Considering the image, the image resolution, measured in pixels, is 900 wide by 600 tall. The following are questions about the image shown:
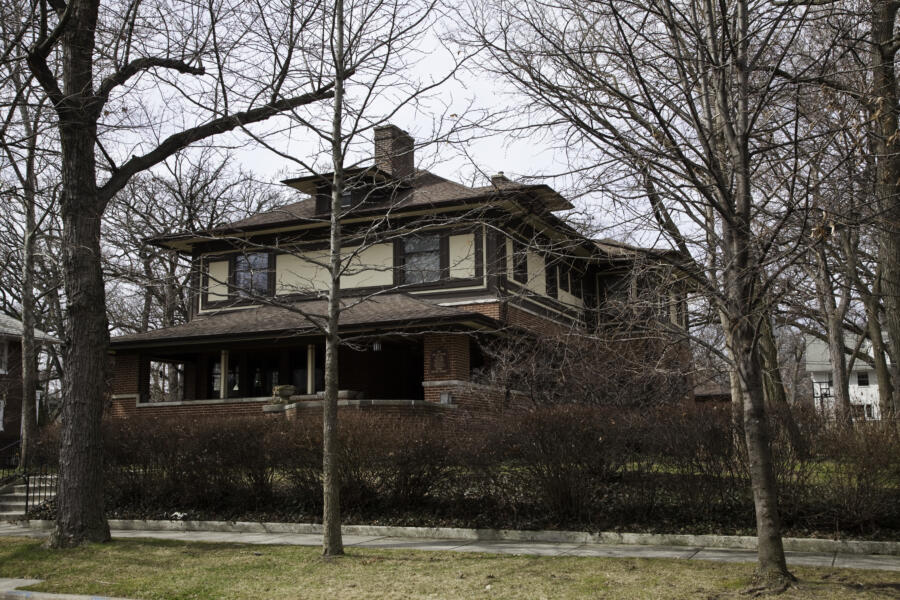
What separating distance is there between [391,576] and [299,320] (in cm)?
1413

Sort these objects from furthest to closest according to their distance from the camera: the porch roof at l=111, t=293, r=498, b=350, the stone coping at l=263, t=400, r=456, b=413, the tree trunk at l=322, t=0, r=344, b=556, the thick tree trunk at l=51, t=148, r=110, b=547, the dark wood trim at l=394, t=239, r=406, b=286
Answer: the dark wood trim at l=394, t=239, r=406, b=286, the porch roof at l=111, t=293, r=498, b=350, the stone coping at l=263, t=400, r=456, b=413, the thick tree trunk at l=51, t=148, r=110, b=547, the tree trunk at l=322, t=0, r=344, b=556

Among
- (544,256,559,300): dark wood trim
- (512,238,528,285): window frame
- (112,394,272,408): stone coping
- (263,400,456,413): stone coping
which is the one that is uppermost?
(544,256,559,300): dark wood trim

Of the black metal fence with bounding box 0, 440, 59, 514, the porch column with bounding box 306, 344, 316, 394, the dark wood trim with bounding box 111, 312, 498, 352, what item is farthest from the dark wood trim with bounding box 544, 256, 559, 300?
the black metal fence with bounding box 0, 440, 59, 514

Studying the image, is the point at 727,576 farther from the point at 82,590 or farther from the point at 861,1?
the point at 861,1

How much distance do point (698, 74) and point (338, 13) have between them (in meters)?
4.60

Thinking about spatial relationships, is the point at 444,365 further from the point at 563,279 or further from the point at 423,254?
the point at 563,279

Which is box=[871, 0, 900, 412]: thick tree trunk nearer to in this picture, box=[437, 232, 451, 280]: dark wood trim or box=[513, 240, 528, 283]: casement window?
box=[513, 240, 528, 283]: casement window

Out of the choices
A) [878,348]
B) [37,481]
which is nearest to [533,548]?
[37,481]

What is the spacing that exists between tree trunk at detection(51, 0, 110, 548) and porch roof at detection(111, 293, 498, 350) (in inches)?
258

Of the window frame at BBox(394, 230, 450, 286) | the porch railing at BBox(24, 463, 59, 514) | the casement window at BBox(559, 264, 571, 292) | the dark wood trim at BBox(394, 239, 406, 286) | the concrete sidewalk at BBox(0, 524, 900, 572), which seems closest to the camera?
the concrete sidewalk at BBox(0, 524, 900, 572)

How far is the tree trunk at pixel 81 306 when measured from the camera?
10805 millimetres

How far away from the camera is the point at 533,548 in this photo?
33.2 feet

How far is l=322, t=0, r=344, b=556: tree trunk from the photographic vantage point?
30.7ft

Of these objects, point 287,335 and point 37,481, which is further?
point 287,335
